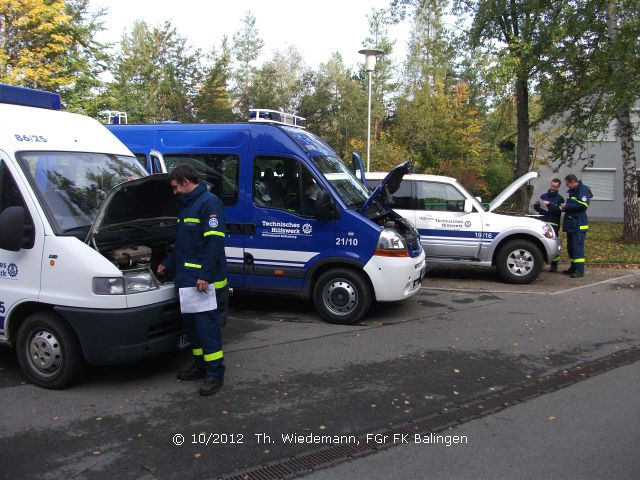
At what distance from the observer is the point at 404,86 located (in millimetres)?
40594

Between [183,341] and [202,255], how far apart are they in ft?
3.18

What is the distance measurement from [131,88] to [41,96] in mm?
36895

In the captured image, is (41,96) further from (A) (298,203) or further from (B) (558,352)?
(B) (558,352)

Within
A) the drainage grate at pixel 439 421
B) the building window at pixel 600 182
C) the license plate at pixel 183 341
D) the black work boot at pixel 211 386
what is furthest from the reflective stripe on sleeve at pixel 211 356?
the building window at pixel 600 182

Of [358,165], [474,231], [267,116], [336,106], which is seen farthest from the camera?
[336,106]

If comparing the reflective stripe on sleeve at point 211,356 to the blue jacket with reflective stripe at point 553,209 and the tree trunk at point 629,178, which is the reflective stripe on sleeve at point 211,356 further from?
the tree trunk at point 629,178

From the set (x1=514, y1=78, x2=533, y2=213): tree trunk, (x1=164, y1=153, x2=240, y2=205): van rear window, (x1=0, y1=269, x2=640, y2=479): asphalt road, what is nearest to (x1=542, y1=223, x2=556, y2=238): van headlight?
(x1=0, y1=269, x2=640, y2=479): asphalt road

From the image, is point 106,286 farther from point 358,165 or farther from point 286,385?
point 358,165

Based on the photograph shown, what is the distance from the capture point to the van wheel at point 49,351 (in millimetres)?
4559

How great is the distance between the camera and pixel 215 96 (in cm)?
4228

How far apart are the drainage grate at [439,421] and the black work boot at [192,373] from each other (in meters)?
1.72

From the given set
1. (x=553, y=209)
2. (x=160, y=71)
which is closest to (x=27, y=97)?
(x=553, y=209)

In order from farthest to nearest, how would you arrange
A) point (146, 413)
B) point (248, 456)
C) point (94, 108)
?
point (94, 108) → point (146, 413) → point (248, 456)

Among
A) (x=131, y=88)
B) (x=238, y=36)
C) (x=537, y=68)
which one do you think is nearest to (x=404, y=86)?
(x=238, y=36)
